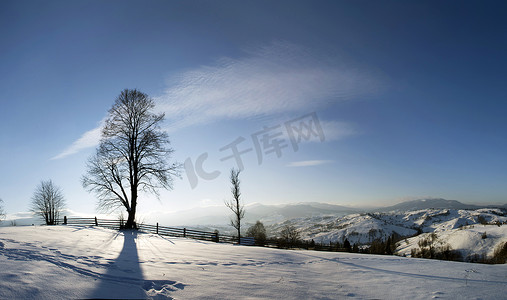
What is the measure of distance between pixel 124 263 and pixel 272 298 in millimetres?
4505

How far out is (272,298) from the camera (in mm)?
4832

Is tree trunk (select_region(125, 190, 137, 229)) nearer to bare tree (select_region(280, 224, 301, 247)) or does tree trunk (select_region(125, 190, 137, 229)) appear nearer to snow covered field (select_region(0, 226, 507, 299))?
snow covered field (select_region(0, 226, 507, 299))

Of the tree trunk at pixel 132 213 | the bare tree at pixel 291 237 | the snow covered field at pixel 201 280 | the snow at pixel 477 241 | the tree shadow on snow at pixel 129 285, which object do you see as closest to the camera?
the tree shadow on snow at pixel 129 285

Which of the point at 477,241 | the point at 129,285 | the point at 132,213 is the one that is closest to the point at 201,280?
the point at 129,285

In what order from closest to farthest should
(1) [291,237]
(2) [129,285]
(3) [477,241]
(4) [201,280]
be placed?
(2) [129,285], (4) [201,280], (3) [477,241], (1) [291,237]

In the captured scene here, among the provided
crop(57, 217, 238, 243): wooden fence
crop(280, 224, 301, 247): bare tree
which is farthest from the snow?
crop(57, 217, 238, 243): wooden fence

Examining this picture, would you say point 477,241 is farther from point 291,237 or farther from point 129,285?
point 129,285

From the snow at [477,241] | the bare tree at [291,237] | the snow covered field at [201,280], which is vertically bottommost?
the bare tree at [291,237]

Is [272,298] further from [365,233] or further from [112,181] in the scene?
[365,233]

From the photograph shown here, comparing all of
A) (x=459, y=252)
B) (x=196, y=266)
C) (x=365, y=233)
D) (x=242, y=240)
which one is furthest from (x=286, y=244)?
(x=365, y=233)

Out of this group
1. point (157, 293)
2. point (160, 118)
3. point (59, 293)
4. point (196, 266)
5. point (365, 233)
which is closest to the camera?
point (59, 293)

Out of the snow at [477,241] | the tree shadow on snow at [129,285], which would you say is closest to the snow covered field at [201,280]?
the tree shadow on snow at [129,285]

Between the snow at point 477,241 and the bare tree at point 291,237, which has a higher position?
the snow at point 477,241

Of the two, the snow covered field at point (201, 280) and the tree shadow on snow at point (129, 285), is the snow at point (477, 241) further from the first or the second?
the tree shadow on snow at point (129, 285)
